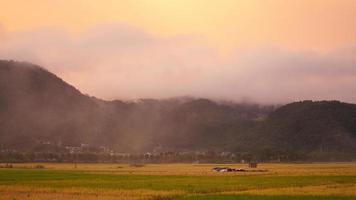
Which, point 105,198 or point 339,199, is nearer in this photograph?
point 339,199

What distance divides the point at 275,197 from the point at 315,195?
13.9 feet

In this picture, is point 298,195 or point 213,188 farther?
point 213,188

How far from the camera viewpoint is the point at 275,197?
165 ft

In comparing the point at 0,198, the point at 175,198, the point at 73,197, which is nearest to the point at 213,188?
the point at 175,198

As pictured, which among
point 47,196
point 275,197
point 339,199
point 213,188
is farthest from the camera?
point 213,188

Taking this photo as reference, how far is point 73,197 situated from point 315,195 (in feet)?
75.4

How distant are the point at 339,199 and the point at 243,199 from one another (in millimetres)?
8203

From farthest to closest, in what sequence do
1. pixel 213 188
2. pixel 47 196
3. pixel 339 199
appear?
pixel 213 188
pixel 47 196
pixel 339 199

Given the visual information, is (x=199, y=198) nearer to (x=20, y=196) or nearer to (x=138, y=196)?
(x=138, y=196)

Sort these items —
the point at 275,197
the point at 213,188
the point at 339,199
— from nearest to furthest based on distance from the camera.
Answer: the point at 339,199 < the point at 275,197 < the point at 213,188

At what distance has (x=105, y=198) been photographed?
51625 millimetres

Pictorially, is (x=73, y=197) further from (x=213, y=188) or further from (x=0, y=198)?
(x=213, y=188)

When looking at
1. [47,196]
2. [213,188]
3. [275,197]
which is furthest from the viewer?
[213,188]

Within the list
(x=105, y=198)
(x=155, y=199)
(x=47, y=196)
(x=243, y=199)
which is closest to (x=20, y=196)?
(x=47, y=196)
